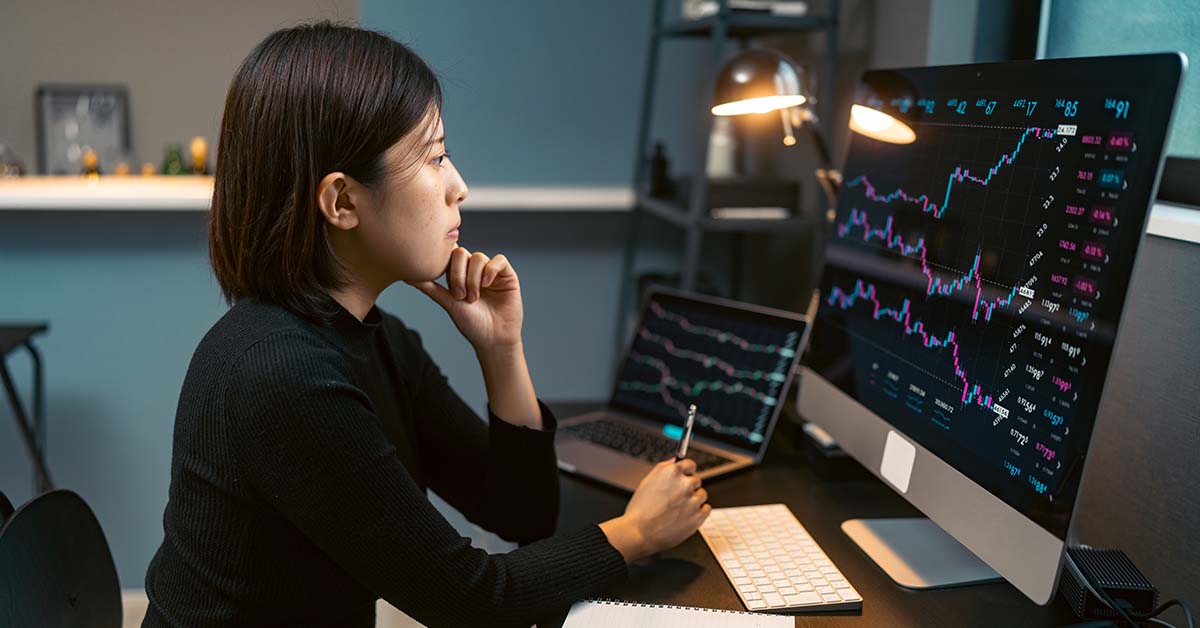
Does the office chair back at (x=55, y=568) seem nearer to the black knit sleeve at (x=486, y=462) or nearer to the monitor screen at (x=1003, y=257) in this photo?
the black knit sleeve at (x=486, y=462)

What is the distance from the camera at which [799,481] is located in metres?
1.27

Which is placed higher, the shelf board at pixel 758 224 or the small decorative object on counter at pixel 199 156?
the shelf board at pixel 758 224

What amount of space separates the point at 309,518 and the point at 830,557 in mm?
526

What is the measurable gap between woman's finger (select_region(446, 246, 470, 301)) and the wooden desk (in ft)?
0.93

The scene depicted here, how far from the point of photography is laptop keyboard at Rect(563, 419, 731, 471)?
1315mm

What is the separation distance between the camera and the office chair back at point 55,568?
893mm

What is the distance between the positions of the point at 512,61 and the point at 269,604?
1750mm

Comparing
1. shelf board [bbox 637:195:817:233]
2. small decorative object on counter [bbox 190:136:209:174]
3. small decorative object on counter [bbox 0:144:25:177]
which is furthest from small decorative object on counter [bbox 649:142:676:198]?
small decorative object on counter [bbox 0:144:25:177]

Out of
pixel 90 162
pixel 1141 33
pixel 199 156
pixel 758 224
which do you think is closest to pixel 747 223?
pixel 758 224

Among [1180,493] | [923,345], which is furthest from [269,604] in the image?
[1180,493]

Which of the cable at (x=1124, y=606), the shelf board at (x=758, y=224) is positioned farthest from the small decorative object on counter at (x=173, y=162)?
the cable at (x=1124, y=606)

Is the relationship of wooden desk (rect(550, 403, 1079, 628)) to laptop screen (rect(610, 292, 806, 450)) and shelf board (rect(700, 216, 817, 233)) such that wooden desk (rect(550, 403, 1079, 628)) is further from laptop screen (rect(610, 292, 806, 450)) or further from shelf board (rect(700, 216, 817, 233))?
shelf board (rect(700, 216, 817, 233))

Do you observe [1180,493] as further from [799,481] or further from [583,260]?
[583,260]

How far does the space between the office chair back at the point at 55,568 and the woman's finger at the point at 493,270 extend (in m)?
0.50
